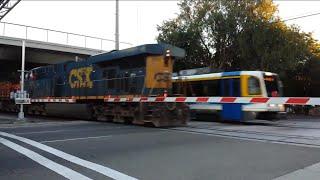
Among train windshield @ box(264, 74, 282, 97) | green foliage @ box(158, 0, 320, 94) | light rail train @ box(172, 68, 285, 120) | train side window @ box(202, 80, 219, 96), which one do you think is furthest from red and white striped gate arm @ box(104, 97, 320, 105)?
green foliage @ box(158, 0, 320, 94)

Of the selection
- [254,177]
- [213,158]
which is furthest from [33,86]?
[254,177]

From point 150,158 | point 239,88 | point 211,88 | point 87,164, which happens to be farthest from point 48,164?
point 211,88

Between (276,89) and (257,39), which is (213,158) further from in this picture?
(257,39)

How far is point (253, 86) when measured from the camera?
22.2 metres

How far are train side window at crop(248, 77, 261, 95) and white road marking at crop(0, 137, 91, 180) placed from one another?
13906 millimetres

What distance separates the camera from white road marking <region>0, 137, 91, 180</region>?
743cm

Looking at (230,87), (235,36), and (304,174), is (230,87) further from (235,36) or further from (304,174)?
(304,174)

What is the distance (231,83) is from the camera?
74.6 ft

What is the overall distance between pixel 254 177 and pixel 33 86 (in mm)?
24488

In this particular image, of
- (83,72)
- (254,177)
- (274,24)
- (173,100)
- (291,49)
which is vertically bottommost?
(254,177)

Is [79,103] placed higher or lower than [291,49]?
lower

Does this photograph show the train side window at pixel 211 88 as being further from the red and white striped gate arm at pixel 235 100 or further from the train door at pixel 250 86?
the red and white striped gate arm at pixel 235 100

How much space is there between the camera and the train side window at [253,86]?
872 inches

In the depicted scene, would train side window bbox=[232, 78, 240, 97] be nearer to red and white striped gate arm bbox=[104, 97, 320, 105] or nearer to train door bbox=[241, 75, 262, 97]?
train door bbox=[241, 75, 262, 97]
